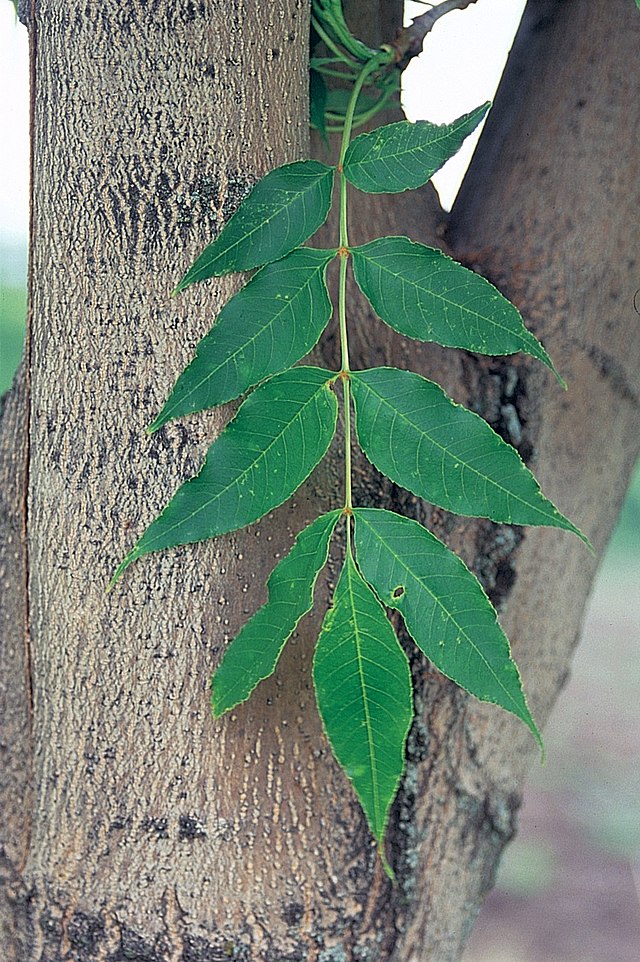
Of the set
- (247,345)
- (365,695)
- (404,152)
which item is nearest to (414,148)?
(404,152)

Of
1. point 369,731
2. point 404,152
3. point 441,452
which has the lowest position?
point 369,731

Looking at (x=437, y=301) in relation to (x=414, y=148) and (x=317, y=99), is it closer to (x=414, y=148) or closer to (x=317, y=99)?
(x=414, y=148)

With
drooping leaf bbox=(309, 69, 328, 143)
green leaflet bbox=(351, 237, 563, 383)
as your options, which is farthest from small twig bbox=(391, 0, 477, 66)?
green leaflet bbox=(351, 237, 563, 383)

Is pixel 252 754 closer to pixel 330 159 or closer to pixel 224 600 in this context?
pixel 224 600

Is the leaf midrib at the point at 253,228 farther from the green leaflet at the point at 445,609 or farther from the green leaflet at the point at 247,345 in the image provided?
the green leaflet at the point at 445,609

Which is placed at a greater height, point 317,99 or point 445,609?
point 317,99

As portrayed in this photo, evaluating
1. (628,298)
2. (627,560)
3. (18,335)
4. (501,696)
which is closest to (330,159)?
(628,298)

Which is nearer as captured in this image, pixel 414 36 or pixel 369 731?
pixel 369 731
